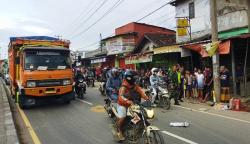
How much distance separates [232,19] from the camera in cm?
2058

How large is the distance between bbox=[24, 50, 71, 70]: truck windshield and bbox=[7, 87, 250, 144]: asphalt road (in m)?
1.83

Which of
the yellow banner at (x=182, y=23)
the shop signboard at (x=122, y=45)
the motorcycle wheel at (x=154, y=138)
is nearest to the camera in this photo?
the motorcycle wheel at (x=154, y=138)

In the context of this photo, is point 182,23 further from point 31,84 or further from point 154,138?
point 154,138

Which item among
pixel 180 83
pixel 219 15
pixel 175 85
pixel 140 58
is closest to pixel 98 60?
pixel 140 58

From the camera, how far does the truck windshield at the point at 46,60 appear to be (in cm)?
1432

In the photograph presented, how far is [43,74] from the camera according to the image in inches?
556

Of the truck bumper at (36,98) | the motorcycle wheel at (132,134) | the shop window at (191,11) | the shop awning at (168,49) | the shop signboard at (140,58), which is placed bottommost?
the motorcycle wheel at (132,134)

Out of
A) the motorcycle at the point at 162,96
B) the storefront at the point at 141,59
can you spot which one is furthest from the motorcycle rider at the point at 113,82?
the storefront at the point at 141,59

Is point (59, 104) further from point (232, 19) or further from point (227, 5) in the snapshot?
point (227, 5)

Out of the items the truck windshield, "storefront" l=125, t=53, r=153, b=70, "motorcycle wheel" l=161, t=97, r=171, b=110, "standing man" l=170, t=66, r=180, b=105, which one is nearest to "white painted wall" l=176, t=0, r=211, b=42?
"storefront" l=125, t=53, r=153, b=70

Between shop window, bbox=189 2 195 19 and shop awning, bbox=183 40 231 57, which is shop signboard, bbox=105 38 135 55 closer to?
shop window, bbox=189 2 195 19

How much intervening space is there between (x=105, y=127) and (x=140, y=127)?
3061mm

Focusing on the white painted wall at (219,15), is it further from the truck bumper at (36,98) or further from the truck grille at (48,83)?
the truck grille at (48,83)

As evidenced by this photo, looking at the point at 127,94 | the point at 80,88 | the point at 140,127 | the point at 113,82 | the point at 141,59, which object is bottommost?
the point at 140,127
